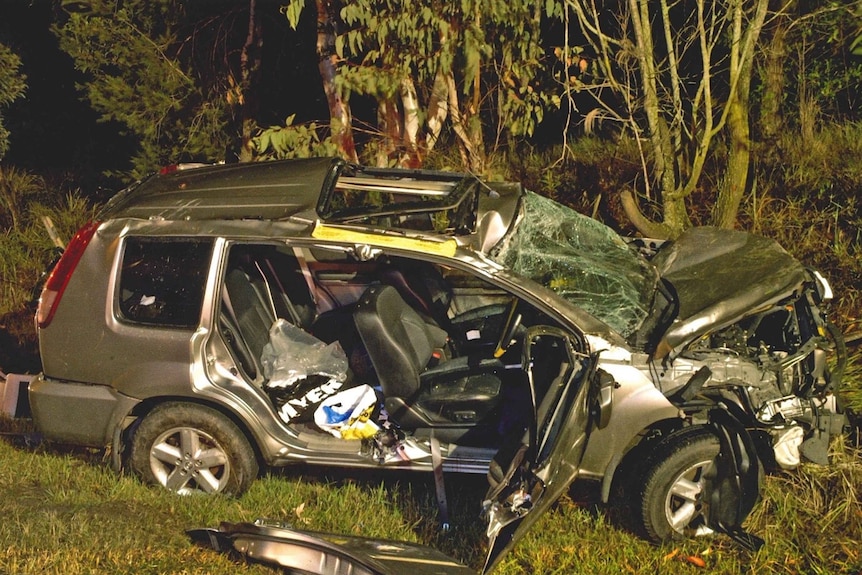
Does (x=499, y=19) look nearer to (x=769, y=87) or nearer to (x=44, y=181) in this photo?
(x=769, y=87)

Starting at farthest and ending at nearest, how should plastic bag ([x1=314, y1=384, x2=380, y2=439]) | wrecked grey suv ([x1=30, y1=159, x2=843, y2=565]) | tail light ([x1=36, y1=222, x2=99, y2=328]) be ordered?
plastic bag ([x1=314, y1=384, x2=380, y2=439]) < tail light ([x1=36, y1=222, x2=99, y2=328]) < wrecked grey suv ([x1=30, y1=159, x2=843, y2=565])

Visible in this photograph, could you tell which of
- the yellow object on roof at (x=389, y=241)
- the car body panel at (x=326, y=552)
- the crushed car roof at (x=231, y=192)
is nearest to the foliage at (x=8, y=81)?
the crushed car roof at (x=231, y=192)

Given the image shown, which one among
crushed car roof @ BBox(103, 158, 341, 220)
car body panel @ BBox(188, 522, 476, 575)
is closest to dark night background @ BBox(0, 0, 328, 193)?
crushed car roof @ BBox(103, 158, 341, 220)

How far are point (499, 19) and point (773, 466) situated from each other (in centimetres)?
362

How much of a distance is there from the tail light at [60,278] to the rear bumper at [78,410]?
1.21ft

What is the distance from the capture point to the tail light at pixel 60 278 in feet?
17.0

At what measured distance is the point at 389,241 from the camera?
4.81 meters

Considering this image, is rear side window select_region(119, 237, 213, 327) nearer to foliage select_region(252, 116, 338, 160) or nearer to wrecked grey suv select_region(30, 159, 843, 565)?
wrecked grey suv select_region(30, 159, 843, 565)

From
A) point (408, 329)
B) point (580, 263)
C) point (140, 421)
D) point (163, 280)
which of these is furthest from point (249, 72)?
point (580, 263)

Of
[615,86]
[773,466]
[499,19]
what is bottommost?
[773,466]

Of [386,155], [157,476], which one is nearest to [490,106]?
[386,155]

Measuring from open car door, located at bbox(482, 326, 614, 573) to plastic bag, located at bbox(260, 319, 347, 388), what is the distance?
1.41 meters

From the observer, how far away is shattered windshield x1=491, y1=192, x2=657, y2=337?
4988mm

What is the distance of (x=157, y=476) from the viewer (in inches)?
210
